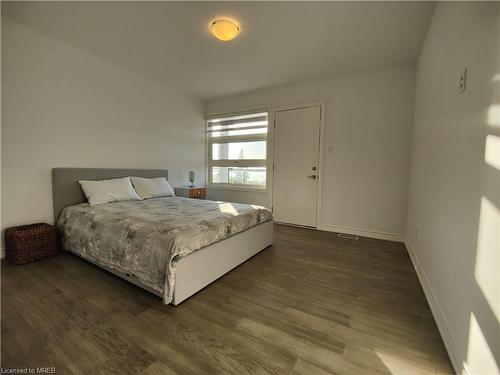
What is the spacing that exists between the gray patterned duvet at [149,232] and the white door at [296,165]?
1309mm

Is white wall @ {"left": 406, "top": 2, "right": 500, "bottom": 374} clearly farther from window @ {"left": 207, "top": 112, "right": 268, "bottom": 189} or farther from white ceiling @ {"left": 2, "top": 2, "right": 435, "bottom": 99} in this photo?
window @ {"left": 207, "top": 112, "right": 268, "bottom": 189}

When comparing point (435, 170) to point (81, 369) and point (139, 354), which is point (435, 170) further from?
point (81, 369)

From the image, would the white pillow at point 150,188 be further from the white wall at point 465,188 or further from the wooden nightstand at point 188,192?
the white wall at point 465,188

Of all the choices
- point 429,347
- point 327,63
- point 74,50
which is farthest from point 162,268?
point 327,63

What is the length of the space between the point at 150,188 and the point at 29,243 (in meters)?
1.44

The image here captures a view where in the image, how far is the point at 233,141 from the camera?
184 inches

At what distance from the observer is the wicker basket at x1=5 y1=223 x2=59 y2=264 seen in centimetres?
229

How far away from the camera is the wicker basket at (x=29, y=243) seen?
229 cm

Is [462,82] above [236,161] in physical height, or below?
above

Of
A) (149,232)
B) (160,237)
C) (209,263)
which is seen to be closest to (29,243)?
(149,232)

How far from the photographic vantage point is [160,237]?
1.76 metres

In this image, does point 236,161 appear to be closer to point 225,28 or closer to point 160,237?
point 225,28

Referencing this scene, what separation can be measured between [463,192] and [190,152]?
428 centimetres

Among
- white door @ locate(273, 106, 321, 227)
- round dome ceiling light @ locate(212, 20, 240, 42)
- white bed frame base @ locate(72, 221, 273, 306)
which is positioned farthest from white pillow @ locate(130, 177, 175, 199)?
round dome ceiling light @ locate(212, 20, 240, 42)
